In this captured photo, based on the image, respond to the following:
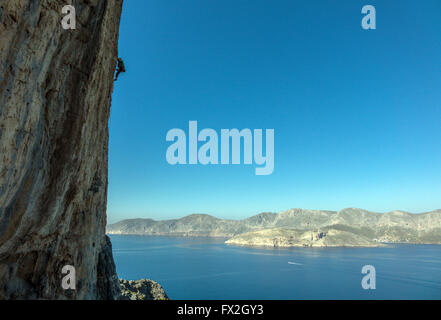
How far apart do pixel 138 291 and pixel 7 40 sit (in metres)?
52.6

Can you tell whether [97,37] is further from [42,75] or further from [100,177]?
[100,177]

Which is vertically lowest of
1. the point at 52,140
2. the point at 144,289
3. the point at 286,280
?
the point at 286,280

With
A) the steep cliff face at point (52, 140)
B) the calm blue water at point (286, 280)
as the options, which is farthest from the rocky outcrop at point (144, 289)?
the steep cliff face at point (52, 140)

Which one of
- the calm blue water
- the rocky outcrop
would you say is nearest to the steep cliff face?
the rocky outcrop

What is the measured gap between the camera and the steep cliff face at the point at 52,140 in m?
8.77

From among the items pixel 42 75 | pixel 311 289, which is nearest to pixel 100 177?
pixel 42 75

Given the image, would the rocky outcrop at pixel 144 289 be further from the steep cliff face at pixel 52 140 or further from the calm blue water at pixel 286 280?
the steep cliff face at pixel 52 140

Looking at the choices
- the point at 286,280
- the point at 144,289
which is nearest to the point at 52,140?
the point at 144,289

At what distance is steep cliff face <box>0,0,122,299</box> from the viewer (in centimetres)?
877

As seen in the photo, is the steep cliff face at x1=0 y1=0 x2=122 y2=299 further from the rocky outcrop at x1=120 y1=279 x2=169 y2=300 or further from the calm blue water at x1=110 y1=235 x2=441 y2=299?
the calm blue water at x1=110 y1=235 x2=441 y2=299

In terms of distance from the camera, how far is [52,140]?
1120cm

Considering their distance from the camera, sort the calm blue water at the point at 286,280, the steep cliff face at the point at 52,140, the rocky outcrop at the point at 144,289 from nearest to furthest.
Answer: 1. the steep cliff face at the point at 52,140
2. the rocky outcrop at the point at 144,289
3. the calm blue water at the point at 286,280

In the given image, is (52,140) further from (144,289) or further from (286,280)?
(286,280)
